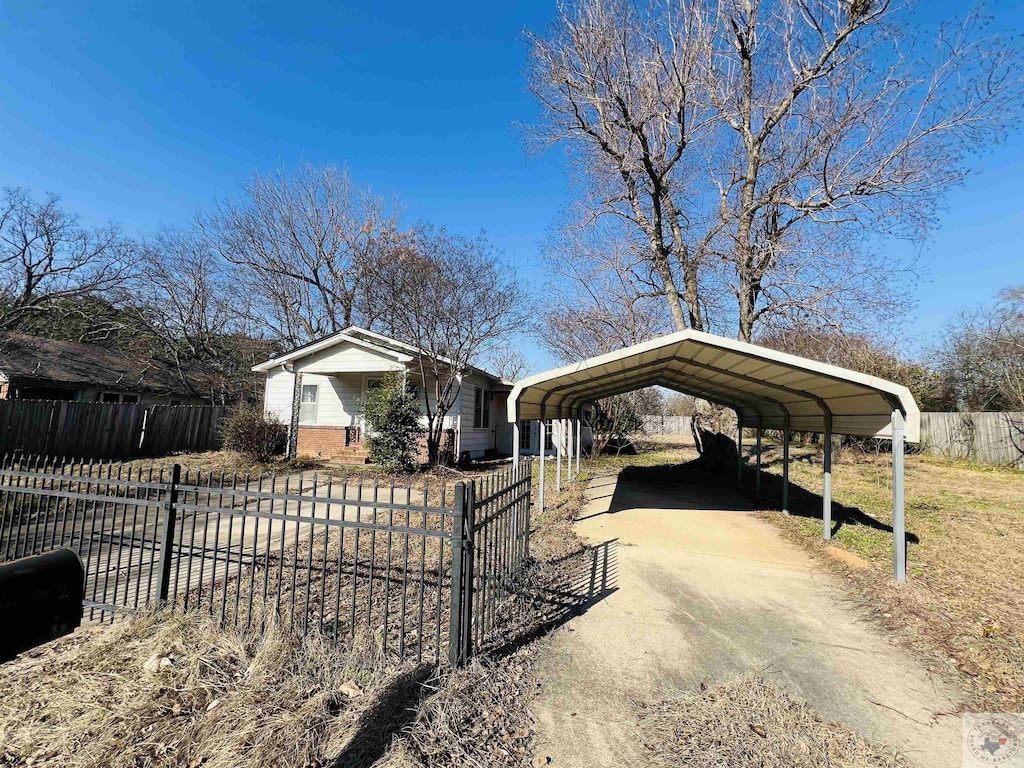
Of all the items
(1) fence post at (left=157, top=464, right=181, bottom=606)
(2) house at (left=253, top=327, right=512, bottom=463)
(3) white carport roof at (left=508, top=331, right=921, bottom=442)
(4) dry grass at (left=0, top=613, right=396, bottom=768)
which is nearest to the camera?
(4) dry grass at (left=0, top=613, right=396, bottom=768)

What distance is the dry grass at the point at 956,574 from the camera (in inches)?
138

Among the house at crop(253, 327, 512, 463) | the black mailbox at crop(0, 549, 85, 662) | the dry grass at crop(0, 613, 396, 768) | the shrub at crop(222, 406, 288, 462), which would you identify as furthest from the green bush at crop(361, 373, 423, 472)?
the black mailbox at crop(0, 549, 85, 662)

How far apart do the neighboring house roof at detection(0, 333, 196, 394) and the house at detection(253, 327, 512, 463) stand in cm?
698

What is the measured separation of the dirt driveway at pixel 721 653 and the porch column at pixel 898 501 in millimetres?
710

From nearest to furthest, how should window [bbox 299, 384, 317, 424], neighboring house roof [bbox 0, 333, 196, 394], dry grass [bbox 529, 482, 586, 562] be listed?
dry grass [bbox 529, 482, 586, 562] → neighboring house roof [bbox 0, 333, 196, 394] → window [bbox 299, 384, 317, 424]

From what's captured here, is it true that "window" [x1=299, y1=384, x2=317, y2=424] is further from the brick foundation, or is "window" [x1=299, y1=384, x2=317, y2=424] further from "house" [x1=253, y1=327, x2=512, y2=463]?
the brick foundation

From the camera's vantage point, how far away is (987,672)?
338 centimetres

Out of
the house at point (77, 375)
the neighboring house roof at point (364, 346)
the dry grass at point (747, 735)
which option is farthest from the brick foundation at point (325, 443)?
the dry grass at point (747, 735)

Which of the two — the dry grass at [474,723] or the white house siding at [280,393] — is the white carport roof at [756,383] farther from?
the white house siding at [280,393]

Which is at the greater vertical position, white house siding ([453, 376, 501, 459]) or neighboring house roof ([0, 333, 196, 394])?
neighboring house roof ([0, 333, 196, 394])

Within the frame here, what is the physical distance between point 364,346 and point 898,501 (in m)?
12.6

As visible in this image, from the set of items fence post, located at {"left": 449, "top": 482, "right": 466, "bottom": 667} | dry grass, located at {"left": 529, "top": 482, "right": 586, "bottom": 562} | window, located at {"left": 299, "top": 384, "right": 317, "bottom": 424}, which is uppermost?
window, located at {"left": 299, "top": 384, "right": 317, "bottom": 424}

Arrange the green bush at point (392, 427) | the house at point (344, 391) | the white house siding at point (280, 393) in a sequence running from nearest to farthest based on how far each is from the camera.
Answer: the green bush at point (392, 427) < the house at point (344, 391) < the white house siding at point (280, 393)

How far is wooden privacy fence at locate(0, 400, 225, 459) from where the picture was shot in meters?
11.4
